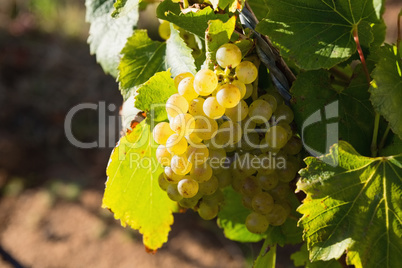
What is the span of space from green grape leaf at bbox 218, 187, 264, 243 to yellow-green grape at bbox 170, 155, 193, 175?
0.91ft

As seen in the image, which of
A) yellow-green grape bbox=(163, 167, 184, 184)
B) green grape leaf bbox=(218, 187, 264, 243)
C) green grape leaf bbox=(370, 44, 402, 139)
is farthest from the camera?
green grape leaf bbox=(218, 187, 264, 243)

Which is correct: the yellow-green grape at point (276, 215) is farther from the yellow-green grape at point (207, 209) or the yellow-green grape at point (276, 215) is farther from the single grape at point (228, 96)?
the single grape at point (228, 96)

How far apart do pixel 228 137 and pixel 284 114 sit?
0.09 metres

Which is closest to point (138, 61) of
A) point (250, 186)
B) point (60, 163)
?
point (250, 186)

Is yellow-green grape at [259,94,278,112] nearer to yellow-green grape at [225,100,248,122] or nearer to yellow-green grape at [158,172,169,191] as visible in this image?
yellow-green grape at [225,100,248,122]

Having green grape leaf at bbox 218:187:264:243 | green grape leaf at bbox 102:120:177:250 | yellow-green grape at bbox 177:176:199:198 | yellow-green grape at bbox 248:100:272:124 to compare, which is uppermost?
yellow-green grape at bbox 248:100:272:124

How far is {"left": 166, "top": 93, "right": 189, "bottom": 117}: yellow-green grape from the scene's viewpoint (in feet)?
2.10

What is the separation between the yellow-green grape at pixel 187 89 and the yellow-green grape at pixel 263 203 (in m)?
0.20

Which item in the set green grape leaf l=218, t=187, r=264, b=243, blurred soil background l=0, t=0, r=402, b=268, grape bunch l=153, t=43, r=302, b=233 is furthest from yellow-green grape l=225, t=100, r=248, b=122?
blurred soil background l=0, t=0, r=402, b=268

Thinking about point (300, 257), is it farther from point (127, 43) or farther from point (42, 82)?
point (42, 82)

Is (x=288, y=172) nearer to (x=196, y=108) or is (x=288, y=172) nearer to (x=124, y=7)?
A: (x=196, y=108)

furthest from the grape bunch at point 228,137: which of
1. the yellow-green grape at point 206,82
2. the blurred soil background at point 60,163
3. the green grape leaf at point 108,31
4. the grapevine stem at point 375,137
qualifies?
the blurred soil background at point 60,163

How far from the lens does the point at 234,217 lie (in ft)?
3.14

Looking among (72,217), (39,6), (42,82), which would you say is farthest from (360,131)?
(39,6)
